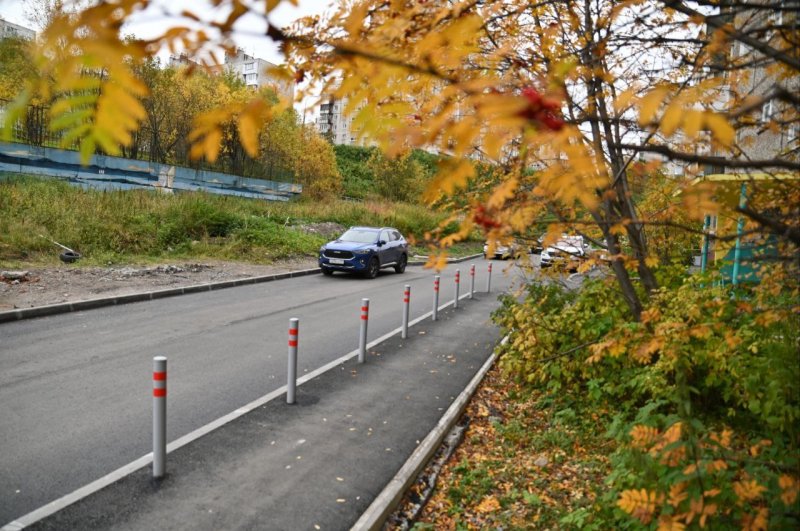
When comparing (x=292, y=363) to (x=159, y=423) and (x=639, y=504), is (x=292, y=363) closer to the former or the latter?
(x=159, y=423)

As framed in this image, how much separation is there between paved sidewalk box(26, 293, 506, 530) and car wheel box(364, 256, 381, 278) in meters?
Answer: 11.6

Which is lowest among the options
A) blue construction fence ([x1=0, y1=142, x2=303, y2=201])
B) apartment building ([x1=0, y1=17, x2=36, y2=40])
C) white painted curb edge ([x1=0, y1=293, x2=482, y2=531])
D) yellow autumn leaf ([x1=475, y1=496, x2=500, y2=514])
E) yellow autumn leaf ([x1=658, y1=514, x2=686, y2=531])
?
yellow autumn leaf ([x1=475, y1=496, x2=500, y2=514])

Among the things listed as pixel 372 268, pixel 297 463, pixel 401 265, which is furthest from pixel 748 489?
pixel 401 265

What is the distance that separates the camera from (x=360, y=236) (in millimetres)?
21188

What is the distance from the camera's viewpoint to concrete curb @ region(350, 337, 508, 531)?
4.20 metres

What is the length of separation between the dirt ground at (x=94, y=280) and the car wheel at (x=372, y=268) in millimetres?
3508

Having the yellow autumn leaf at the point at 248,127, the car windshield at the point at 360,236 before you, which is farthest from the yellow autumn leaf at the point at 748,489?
the car windshield at the point at 360,236

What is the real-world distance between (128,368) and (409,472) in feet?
15.5

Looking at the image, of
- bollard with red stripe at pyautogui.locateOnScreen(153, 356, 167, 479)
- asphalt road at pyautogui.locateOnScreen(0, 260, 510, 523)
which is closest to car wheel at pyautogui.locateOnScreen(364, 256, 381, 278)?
asphalt road at pyautogui.locateOnScreen(0, 260, 510, 523)

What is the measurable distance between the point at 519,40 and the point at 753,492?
17.0 ft

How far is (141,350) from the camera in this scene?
858 centimetres

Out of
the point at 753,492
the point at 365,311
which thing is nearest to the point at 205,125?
the point at 753,492

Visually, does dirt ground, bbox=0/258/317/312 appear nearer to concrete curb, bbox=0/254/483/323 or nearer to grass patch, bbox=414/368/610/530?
concrete curb, bbox=0/254/483/323

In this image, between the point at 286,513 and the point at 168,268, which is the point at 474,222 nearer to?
the point at 286,513
